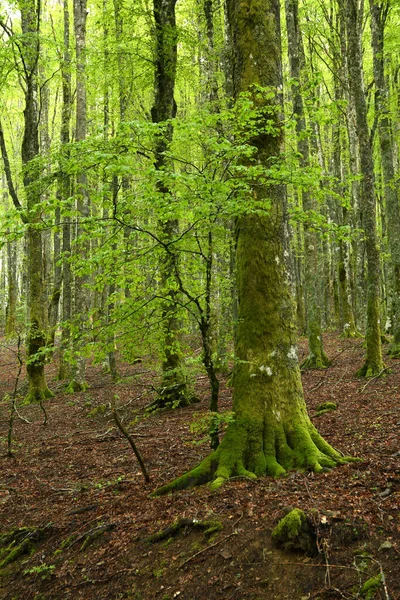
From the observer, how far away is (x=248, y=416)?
189 inches

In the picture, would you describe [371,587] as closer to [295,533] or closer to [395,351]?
[295,533]

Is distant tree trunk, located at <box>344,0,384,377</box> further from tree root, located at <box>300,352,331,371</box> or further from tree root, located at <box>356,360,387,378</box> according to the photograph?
tree root, located at <box>300,352,331,371</box>

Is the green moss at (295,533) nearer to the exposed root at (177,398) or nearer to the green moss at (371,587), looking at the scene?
the green moss at (371,587)

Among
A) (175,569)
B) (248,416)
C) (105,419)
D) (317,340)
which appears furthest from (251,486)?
(317,340)

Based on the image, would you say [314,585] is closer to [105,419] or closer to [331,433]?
[331,433]

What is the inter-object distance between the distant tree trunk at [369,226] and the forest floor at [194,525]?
7.60ft

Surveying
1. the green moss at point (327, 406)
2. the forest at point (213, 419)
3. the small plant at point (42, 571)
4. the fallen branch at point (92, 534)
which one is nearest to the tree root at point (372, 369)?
the forest at point (213, 419)

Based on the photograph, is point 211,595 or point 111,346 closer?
point 211,595

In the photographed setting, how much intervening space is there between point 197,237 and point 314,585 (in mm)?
3296

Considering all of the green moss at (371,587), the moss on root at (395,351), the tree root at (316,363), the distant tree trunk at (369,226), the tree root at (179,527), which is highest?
the distant tree trunk at (369,226)

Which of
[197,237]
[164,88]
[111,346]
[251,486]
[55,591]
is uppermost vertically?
[164,88]

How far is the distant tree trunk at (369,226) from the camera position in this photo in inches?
380

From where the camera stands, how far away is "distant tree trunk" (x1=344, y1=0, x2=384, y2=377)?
31.7ft

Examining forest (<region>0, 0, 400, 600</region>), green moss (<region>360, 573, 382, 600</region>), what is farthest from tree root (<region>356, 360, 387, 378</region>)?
green moss (<region>360, 573, 382, 600</region>)
